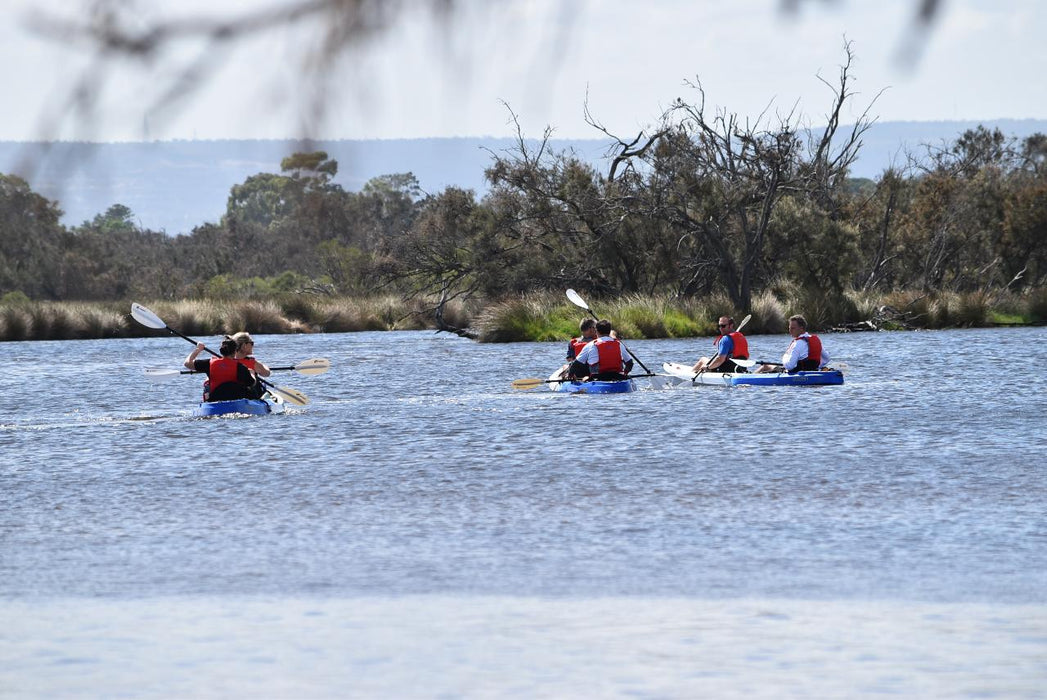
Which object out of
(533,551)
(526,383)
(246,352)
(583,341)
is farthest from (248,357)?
(533,551)

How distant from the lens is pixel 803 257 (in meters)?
50.7

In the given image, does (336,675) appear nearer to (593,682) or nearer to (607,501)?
(593,682)

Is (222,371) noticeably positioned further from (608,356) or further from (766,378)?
(766,378)

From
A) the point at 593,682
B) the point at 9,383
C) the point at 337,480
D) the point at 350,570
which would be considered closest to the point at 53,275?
the point at 593,682

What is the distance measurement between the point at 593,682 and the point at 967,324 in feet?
147

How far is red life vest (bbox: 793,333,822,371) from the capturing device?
88.6 ft

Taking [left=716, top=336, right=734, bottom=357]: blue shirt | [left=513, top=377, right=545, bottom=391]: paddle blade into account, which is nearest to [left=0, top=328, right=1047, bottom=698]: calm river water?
[left=513, top=377, right=545, bottom=391]: paddle blade

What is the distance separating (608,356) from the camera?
87.4 ft

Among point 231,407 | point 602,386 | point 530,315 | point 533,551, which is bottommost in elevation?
point 533,551

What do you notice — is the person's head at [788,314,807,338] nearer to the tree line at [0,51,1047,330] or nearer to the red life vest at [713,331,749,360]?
the red life vest at [713,331,749,360]

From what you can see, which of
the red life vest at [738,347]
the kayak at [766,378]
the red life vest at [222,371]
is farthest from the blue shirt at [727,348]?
the red life vest at [222,371]

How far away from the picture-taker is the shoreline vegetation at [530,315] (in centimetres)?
4700

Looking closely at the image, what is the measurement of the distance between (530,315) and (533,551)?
35057 millimetres

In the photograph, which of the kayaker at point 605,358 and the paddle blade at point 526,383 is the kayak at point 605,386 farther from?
the paddle blade at point 526,383
